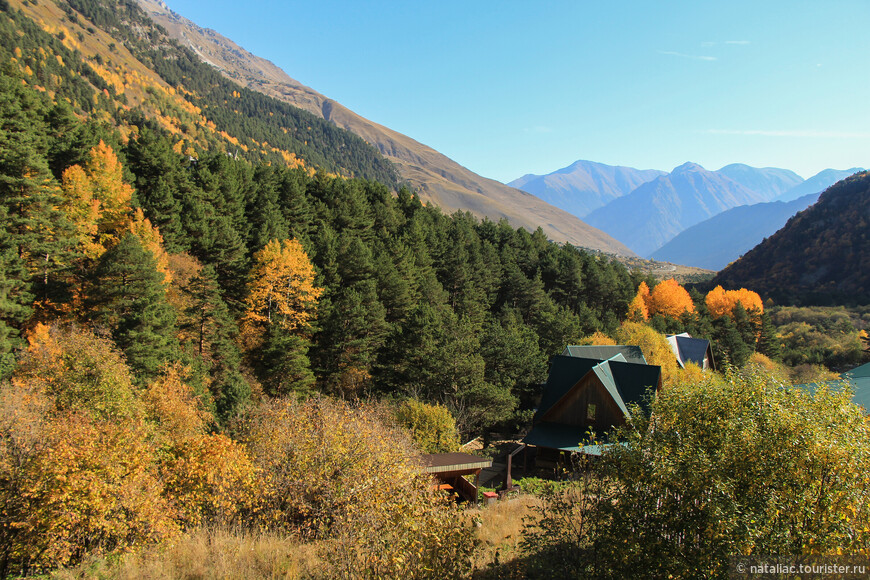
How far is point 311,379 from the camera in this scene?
1426 inches

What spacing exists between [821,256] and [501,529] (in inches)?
5857

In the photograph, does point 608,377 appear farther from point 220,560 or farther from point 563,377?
point 220,560

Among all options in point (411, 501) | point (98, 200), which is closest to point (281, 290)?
point (98, 200)

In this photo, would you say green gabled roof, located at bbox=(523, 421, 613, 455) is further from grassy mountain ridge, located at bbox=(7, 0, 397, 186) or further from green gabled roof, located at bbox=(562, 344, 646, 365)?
grassy mountain ridge, located at bbox=(7, 0, 397, 186)

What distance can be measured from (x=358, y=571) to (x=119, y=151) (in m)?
55.0

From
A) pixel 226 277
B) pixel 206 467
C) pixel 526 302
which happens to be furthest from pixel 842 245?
pixel 206 467

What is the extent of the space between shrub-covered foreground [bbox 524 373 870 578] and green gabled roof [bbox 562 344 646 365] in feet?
105

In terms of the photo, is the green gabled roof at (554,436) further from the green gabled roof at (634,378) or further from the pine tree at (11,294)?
the pine tree at (11,294)

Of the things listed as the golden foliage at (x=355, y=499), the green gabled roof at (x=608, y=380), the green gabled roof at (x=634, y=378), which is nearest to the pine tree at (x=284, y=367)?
the golden foliage at (x=355, y=499)

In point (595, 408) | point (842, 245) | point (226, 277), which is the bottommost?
point (595, 408)

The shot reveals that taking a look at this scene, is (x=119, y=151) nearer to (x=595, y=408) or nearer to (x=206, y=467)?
(x=206, y=467)

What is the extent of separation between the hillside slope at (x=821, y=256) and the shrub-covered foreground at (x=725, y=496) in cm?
13512

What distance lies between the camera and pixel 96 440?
13.0 m

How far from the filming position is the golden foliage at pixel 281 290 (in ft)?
130
